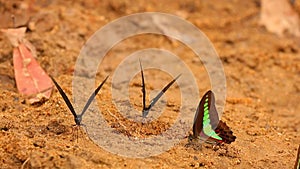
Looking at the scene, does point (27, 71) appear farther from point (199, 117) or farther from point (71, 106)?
point (199, 117)

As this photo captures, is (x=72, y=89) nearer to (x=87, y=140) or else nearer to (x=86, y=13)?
(x=87, y=140)

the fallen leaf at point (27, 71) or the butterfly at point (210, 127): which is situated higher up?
the fallen leaf at point (27, 71)

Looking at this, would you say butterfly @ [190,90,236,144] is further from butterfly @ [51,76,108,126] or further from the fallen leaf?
the fallen leaf

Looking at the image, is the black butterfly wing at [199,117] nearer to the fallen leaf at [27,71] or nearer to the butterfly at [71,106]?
the butterfly at [71,106]

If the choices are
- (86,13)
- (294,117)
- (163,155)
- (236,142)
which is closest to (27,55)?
(86,13)

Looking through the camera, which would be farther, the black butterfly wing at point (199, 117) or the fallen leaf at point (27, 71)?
the fallen leaf at point (27, 71)

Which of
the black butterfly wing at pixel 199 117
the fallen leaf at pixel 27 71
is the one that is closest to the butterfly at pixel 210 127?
the black butterfly wing at pixel 199 117

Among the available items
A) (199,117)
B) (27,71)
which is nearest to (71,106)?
(199,117)

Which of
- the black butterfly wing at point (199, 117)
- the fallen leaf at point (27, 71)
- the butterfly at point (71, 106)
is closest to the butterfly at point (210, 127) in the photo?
the black butterfly wing at point (199, 117)
